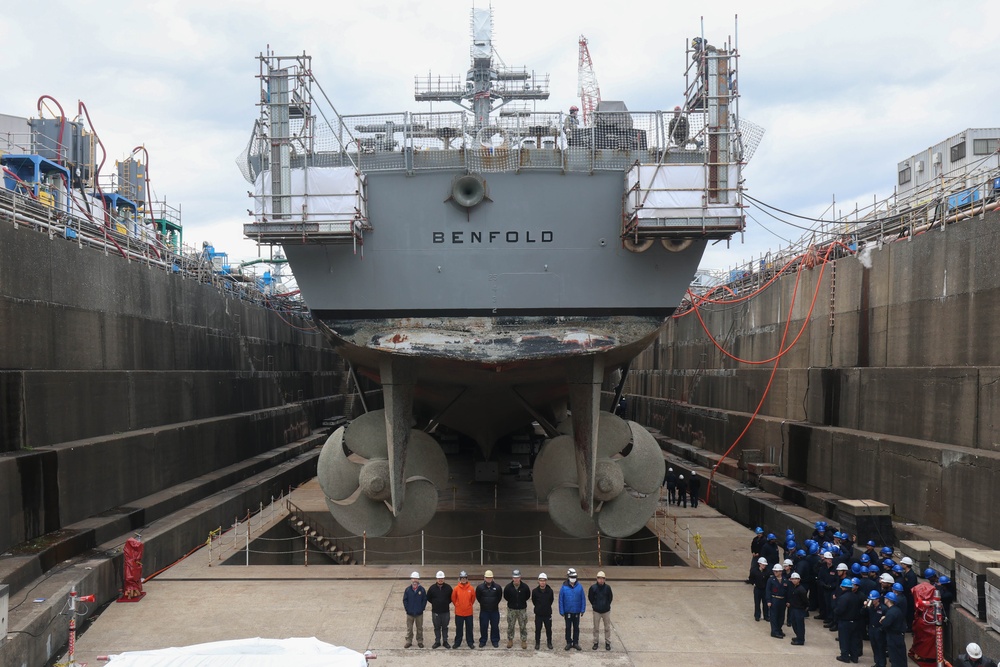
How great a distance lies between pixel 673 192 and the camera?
11.1 m

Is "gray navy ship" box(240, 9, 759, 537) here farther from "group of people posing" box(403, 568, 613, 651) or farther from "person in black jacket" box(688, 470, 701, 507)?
"person in black jacket" box(688, 470, 701, 507)

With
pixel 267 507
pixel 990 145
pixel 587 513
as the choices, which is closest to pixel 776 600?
pixel 587 513

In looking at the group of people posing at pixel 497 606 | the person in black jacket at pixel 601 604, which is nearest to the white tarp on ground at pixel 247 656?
the group of people posing at pixel 497 606

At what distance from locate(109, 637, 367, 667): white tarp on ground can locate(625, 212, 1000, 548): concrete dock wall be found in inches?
338

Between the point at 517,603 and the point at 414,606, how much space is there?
123 centimetres

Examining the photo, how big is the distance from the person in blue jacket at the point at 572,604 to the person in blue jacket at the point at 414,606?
65.5 inches

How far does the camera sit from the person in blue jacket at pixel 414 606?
8562mm

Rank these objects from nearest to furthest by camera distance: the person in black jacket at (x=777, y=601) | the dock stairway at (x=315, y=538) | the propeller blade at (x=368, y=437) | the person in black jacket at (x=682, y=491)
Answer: the person in black jacket at (x=777, y=601), the propeller blade at (x=368, y=437), the dock stairway at (x=315, y=538), the person in black jacket at (x=682, y=491)

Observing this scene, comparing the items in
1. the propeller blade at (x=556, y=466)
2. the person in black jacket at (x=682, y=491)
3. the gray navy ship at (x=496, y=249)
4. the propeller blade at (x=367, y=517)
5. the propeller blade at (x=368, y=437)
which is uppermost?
the gray navy ship at (x=496, y=249)

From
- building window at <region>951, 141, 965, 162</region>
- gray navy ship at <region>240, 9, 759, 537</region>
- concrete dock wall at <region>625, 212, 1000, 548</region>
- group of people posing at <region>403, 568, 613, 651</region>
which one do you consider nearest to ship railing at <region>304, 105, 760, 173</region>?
gray navy ship at <region>240, 9, 759, 537</region>

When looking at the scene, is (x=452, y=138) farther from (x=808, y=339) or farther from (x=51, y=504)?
(x=808, y=339)

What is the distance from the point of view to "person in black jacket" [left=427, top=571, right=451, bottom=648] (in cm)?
859

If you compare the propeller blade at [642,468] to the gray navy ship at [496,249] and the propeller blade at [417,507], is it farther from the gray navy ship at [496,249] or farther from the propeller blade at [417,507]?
the propeller blade at [417,507]

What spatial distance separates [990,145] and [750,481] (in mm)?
28350
